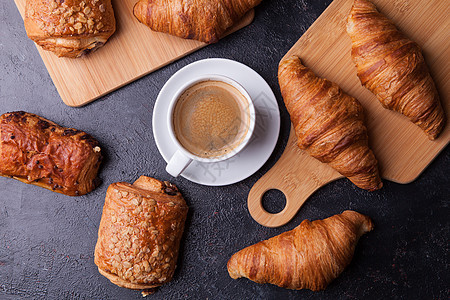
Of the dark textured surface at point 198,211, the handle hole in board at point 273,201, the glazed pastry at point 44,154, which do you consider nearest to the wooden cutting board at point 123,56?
the dark textured surface at point 198,211

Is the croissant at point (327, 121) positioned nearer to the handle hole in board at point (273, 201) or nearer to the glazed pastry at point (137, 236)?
the handle hole in board at point (273, 201)

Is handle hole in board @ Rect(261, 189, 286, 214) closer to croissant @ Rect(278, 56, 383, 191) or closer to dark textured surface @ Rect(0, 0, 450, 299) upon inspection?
dark textured surface @ Rect(0, 0, 450, 299)

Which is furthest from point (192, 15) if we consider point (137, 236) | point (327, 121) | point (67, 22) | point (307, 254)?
point (307, 254)

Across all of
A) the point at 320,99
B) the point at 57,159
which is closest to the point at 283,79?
the point at 320,99

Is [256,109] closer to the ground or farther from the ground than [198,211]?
farther from the ground

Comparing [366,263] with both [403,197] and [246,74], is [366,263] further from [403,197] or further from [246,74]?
[246,74]

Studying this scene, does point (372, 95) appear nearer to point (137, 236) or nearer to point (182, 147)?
point (182, 147)
